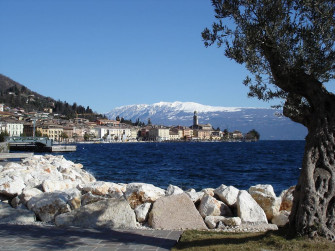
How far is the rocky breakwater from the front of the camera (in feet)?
25.2

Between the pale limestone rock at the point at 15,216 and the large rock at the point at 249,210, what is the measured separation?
14.3 feet

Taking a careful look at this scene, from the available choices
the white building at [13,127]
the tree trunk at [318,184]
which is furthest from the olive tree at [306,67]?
the white building at [13,127]

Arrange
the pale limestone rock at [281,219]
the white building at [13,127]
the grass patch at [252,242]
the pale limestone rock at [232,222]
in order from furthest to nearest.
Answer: the white building at [13,127], the pale limestone rock at [281,219], the pale limestone rock at [232,222], the grass patch at [252,242]

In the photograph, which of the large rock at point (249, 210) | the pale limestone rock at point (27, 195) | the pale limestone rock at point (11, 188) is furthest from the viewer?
the pale limestone rock at point (11, 188)

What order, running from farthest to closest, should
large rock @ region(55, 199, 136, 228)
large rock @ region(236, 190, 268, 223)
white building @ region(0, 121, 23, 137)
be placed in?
white building @ region(0, 121, 23, 137) → large rock @ region(236, 190, 268, 223) → large rock @ region(55, 199, 136, 228)

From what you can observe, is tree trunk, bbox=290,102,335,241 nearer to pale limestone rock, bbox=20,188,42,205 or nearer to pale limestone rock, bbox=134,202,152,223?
pale limestone rock, bbox=134,202,152,223

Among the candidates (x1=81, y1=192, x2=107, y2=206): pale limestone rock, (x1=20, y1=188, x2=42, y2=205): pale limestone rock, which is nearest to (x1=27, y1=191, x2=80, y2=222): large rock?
(x1=81, y1=192, x2=107, y2=206): pale limestone rock

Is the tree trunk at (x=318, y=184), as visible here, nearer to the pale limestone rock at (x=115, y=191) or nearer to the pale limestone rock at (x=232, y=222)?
the pale limestone rock at (x=232, y=222)

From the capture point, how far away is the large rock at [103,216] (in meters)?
7.52

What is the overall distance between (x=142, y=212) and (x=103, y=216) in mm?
942

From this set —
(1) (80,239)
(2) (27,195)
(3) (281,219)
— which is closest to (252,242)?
(1) (80,239)

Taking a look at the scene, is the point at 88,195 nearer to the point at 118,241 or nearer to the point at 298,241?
the point at 118,241

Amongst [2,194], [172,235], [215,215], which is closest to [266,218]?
[215,215]

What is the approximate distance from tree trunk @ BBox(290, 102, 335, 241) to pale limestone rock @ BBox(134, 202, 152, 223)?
339cm
